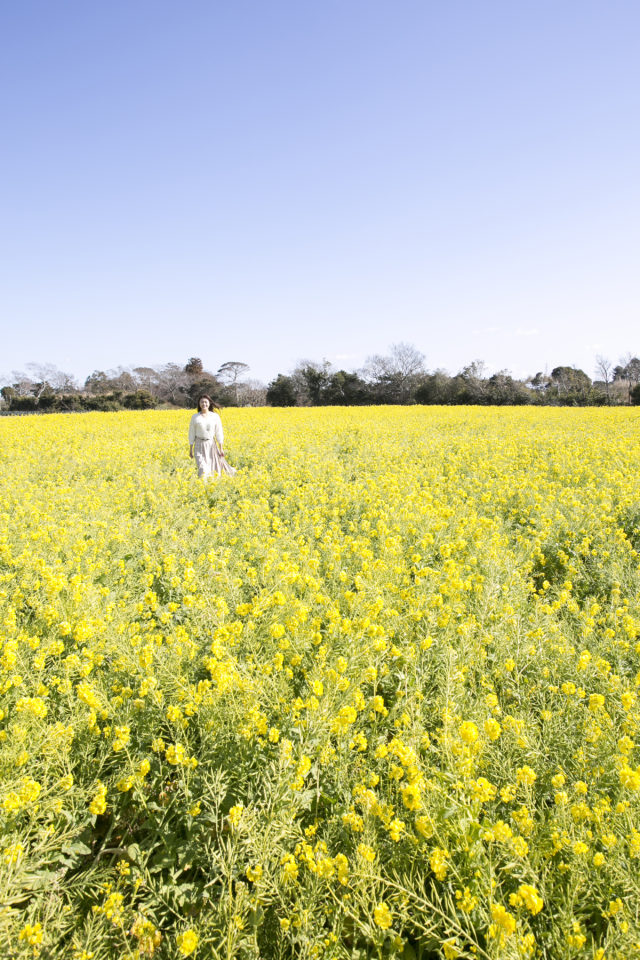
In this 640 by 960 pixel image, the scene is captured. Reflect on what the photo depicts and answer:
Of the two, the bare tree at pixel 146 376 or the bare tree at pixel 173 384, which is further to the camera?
the bare tree at pixel 146 376

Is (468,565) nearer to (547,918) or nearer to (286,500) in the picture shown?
(547,918)

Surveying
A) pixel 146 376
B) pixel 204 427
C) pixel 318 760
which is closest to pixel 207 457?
pixel 204 427

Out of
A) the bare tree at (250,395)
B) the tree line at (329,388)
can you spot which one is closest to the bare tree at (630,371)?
the tree line at (329,388)

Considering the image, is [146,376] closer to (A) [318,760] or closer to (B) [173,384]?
(B) [173,384]

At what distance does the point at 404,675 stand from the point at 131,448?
41.0 feet

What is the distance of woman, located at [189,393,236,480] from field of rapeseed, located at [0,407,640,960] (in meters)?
4.60

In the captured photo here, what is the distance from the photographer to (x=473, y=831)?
1.94 m

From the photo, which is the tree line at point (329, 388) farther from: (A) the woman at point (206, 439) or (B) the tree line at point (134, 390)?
(A) the woman at point (206, 439)

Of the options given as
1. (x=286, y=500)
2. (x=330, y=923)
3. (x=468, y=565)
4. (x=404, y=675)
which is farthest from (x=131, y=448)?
(x=330, y=923)

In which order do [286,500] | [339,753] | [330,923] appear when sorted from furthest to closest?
1. [286,500]
2. [339,753]
3. [330,923]

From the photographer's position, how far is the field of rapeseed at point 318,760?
1.78m

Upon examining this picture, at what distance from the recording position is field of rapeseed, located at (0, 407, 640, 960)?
1.78 metres

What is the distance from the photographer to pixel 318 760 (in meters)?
2.34

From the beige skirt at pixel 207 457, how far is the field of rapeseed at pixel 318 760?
463 cm
